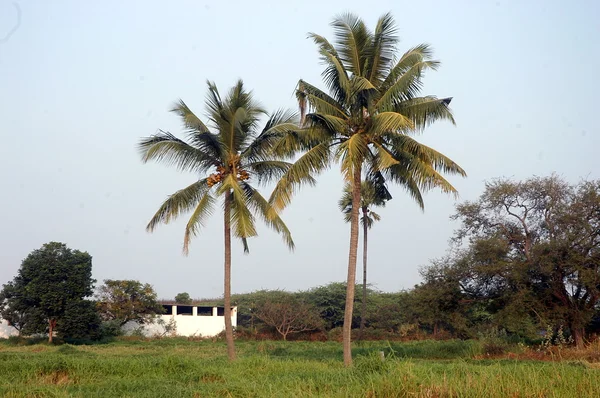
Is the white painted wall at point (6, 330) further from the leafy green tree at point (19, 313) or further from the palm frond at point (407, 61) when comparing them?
the palm frond at point (407, 61)

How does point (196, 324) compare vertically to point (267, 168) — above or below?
below

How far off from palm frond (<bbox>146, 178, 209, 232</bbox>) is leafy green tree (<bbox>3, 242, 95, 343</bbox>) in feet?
63.5

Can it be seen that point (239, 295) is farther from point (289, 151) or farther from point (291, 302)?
point (289, 151)

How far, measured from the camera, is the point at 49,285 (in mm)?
36156

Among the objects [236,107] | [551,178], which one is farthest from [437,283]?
[236,107]

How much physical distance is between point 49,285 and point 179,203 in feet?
66.4

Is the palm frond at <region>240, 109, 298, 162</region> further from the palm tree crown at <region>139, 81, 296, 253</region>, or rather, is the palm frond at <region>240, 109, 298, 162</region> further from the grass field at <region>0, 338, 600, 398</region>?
the grass field at <region>0, 338, 600, 398</region>

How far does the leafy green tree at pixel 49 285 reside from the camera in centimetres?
3603

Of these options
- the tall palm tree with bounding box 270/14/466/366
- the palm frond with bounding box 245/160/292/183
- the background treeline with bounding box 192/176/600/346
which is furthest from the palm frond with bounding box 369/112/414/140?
the background treeline with bounding box 192/176/600/346

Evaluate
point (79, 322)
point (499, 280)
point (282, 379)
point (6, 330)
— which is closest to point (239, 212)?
point (282, 379)

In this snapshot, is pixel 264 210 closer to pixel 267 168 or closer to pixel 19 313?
pixel 267 168

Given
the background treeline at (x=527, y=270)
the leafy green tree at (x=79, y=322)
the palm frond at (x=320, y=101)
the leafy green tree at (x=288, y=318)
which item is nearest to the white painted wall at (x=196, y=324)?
the leafy green tree at (x=288, y=318)

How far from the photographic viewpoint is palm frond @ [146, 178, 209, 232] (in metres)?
19.6

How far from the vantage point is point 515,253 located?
26.8 metres
